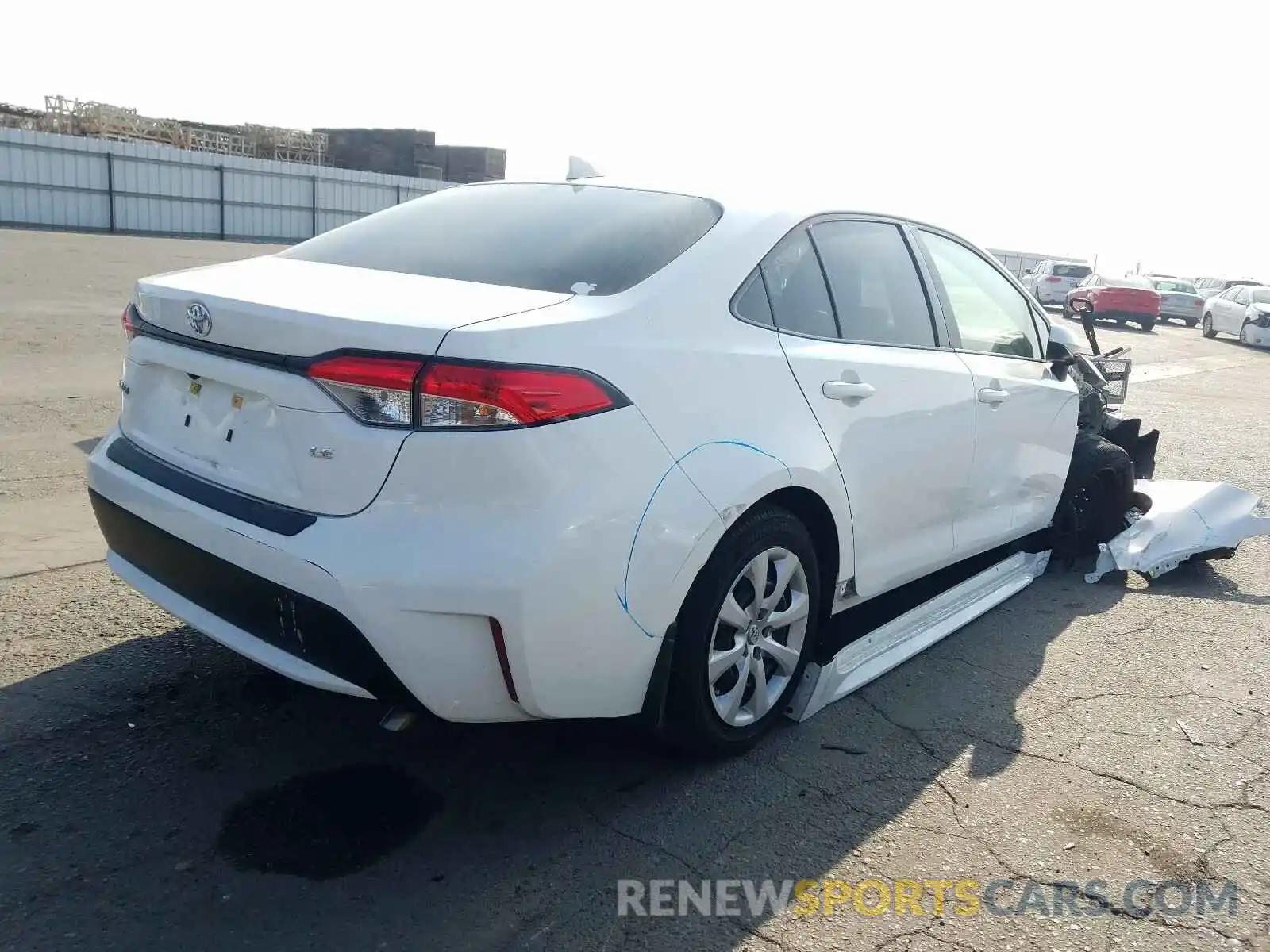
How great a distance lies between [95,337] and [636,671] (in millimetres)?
9045

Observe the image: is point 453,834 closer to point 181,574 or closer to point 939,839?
point 181,574

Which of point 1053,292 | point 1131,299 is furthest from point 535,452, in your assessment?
point 1053,292

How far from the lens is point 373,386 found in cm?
251

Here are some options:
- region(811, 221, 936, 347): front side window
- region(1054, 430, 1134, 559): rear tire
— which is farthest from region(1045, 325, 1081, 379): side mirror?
region(811, 221, 936, 347): front side window

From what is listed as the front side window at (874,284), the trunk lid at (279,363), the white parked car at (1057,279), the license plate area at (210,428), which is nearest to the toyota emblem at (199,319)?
the trunk lid at (279,363)

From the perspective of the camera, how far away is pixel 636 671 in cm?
281

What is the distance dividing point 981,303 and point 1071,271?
31.6 m

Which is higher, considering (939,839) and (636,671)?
(636,671)

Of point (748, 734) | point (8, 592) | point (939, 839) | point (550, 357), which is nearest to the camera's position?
point (550, 357)

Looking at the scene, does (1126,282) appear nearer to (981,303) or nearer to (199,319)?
(981,303)

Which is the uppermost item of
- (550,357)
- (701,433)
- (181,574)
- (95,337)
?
(550,357)

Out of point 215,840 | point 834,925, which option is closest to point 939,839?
point 834,925

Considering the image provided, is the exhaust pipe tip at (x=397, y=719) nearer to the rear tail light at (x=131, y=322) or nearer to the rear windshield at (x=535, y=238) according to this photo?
the rear windshield at (x=535, y=238)

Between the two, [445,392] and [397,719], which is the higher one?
[445,392]
